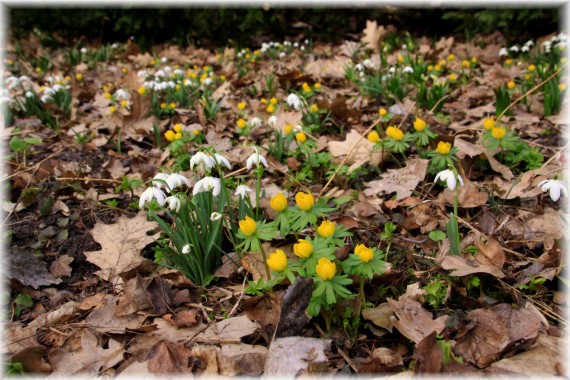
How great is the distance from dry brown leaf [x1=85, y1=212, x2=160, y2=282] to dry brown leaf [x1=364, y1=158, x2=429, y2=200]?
4.11 ft

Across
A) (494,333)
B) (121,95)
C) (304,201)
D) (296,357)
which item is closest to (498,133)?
(494,333)

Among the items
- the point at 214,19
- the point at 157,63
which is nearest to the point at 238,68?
the point at 157,63

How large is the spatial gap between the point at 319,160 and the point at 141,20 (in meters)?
6.06

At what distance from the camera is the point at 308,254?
1479 millimetres

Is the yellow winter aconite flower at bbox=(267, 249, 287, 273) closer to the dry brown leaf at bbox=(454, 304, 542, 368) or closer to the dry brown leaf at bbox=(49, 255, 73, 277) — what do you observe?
the dry brown leaf at bbox=(454, 304, 542, 368)

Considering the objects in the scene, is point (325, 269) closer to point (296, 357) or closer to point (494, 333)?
point (296, 357)

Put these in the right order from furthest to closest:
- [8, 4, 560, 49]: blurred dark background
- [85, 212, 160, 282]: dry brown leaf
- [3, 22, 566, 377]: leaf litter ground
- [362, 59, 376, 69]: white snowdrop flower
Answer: [8, 4, 560, 49]: blurred dark background
[362, 59, 376, 69]: white snowdrop flower
[85, 212, 160, 282]: dry brown leaf
[3, 22, 566, 377]: leaf litter ground

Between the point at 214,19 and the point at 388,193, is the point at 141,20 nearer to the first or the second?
the point at 214,19

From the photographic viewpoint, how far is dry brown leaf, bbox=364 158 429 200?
2447mm

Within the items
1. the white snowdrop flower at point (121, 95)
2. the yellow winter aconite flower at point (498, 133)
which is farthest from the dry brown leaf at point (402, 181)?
the white snowdrop flower at point (121, 95)

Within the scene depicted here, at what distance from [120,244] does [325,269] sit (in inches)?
50.6

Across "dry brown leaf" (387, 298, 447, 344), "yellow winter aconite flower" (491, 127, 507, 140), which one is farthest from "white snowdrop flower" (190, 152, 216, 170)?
"yellow winter aconite flower" (491, 127, 507, 140)

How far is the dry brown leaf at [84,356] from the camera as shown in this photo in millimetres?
1570

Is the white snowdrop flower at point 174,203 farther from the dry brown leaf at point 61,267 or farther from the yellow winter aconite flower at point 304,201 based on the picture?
the dry brown leaf at point 61,267
